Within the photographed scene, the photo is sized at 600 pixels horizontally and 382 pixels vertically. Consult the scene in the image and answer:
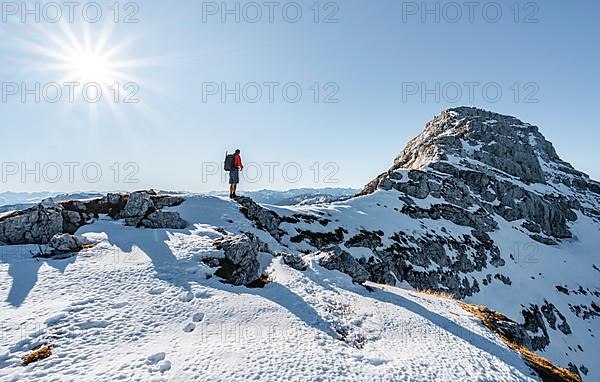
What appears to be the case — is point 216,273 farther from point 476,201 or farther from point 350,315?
point 476,201

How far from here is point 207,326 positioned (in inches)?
473

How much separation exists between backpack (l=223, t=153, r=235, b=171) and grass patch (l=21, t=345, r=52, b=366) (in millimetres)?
21735

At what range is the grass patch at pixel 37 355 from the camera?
9.22m

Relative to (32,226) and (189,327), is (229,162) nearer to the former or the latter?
(32,226)

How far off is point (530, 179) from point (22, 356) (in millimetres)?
160630

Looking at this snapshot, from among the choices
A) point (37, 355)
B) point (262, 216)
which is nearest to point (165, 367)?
point (37, 355)

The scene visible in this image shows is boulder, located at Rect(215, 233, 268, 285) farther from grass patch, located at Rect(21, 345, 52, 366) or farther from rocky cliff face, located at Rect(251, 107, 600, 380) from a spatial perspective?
grass patch, located at Rect(21, 345, 52, 366)

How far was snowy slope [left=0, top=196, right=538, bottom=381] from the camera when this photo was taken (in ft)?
31.6

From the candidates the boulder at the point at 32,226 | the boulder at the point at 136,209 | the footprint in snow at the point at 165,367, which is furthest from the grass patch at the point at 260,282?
the boulder at the point at 32,226

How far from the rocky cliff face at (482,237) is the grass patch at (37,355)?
1642 cm

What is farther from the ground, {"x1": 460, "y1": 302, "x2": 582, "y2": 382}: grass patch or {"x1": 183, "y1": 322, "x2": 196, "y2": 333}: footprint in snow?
{"x1": 183, "y1": 322, "x2": 196, "y2": 333}: footprint in snow

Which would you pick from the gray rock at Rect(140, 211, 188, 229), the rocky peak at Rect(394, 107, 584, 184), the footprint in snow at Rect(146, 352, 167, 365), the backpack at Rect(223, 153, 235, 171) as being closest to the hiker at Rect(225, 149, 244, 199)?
the backpack at Rect(223, 153, 235, 171)

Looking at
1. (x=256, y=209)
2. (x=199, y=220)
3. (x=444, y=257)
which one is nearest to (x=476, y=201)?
(x=444, y=257)

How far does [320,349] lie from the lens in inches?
447
